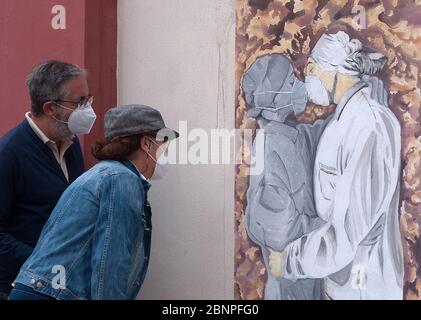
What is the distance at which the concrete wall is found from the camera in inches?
197

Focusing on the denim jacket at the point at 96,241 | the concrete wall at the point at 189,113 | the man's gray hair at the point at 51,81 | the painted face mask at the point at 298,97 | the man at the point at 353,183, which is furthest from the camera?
the concrete wall at the point at 189,113

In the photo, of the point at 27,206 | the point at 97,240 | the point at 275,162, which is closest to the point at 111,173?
the point at 97,240

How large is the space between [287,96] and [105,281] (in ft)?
5.31

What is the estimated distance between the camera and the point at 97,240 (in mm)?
3697

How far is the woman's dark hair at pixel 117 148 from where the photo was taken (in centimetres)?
387

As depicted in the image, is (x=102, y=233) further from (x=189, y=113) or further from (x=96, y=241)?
(x=189, y=113)

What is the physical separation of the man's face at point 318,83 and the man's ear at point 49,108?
4.30 feet

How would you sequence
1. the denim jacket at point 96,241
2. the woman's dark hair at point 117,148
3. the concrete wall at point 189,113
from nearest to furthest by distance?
1. the denim jacket at point 96,241
2. the woman's dark hair at point 117,148
3. the concrete wall at point 189,113

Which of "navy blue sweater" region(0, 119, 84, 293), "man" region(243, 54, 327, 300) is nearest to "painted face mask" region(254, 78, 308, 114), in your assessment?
"man" region(243, 54, 327, 300)

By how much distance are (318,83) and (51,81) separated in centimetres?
136

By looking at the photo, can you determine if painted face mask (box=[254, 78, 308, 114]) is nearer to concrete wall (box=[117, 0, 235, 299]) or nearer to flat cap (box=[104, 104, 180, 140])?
concrete wall (box=[117, 0, 235, 299])

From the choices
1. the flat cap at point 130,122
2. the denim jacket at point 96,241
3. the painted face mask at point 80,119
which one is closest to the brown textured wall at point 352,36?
the painted face mask at point 80,119

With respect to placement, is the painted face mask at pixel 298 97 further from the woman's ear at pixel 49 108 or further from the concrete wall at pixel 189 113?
the woman's ear at pixel 49 108

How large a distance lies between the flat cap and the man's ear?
0.71 m
